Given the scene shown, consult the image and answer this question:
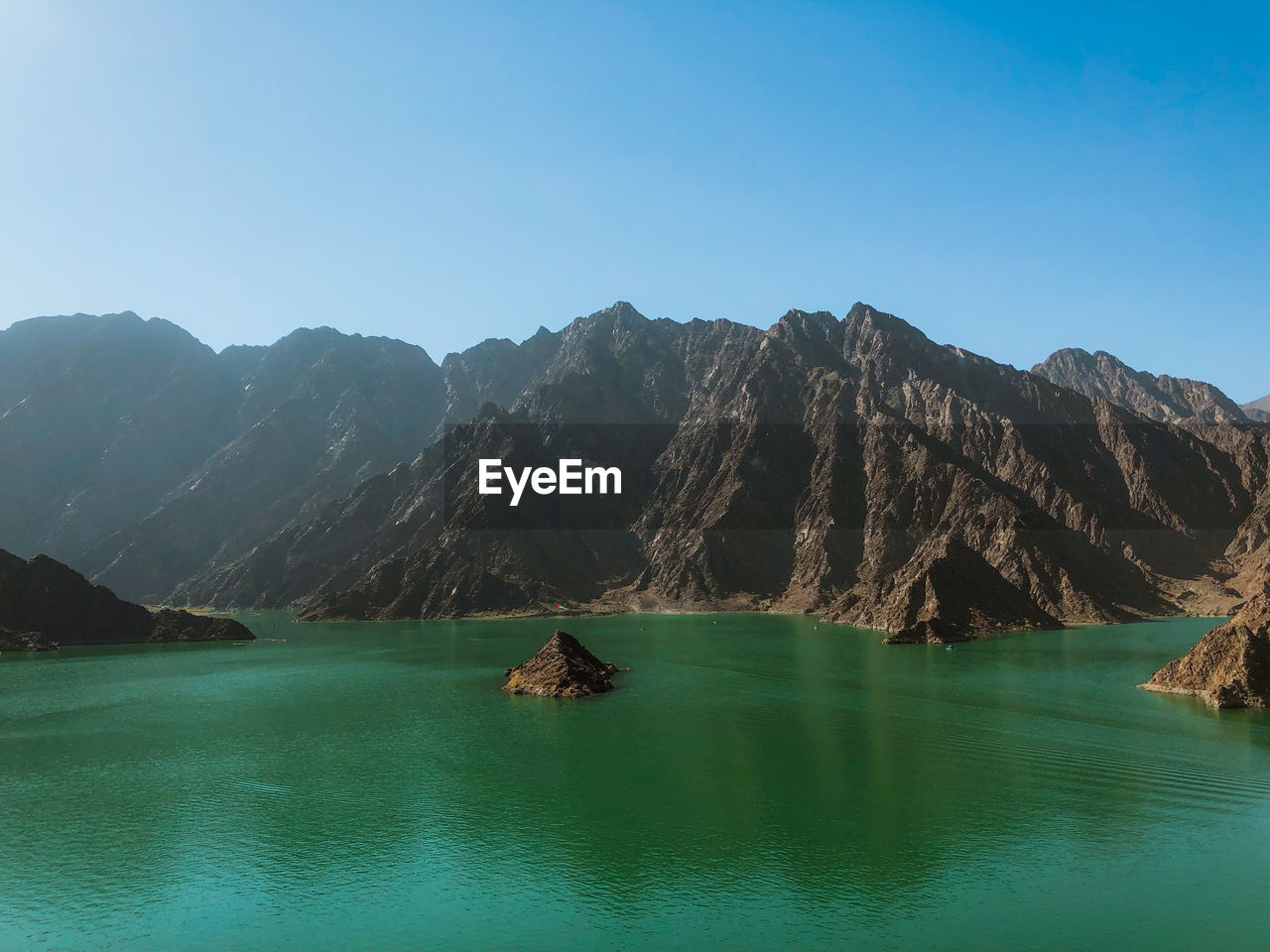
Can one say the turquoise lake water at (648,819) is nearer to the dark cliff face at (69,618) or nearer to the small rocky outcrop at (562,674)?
the small rocky outcrop at (562,674)

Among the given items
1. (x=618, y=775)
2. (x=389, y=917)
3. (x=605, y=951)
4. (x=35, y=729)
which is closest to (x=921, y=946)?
(x=605, y=951)

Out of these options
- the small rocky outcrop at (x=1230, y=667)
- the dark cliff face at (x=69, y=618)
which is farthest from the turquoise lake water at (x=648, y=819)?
the dark cliff face at (x=69, y=618)

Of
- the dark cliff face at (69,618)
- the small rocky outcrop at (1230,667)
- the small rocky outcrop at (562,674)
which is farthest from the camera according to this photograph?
the dark cliff face at (69,618)

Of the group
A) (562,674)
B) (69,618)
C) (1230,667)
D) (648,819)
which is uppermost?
(1230,667)

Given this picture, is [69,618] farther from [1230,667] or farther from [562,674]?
[1230,667]

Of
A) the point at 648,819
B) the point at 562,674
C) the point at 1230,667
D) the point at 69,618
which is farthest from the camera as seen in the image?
the point at 69,618

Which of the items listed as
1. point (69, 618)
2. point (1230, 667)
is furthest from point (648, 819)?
point (69, 618)
